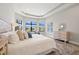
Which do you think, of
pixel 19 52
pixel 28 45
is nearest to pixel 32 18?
pixel 28 45

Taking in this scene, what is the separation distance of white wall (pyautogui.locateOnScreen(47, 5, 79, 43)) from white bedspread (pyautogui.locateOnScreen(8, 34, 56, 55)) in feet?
0.95

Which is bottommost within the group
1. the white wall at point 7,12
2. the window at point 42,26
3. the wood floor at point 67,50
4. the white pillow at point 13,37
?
the wood floor at point 67,50

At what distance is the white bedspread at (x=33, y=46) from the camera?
2195mm

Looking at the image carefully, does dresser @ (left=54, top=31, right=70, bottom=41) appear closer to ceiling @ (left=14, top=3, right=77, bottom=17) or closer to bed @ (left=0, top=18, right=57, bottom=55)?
bed @ (left=0, top=18, right=57, bottom=55)

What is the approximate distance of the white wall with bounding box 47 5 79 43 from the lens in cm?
227

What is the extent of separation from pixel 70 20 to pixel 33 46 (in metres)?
0.82

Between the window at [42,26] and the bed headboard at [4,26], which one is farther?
the window at [42,26]

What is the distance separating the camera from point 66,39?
7.78 feet

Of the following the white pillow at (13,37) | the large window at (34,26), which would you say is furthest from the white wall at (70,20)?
the white pillow at (13,37)

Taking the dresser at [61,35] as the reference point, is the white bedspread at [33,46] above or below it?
below

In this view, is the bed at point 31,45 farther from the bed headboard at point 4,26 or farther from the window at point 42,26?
the window at point 42,26

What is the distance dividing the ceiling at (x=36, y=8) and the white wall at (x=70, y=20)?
0.41ft

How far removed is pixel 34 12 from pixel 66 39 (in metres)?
0.78

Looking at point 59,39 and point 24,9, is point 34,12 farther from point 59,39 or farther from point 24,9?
point 59,39
